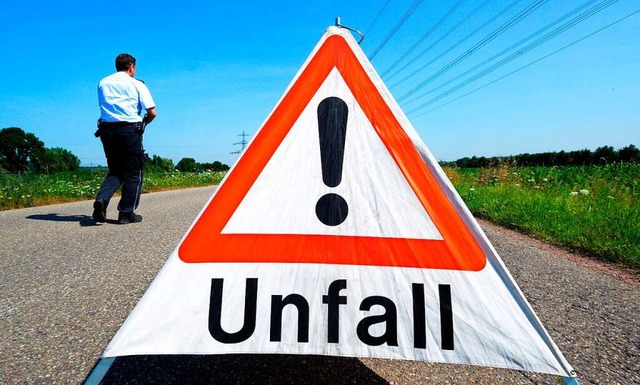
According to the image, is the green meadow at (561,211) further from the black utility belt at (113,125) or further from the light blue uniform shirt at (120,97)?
the light blue uniform shirt at (120,97)

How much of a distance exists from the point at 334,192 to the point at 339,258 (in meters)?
0.22

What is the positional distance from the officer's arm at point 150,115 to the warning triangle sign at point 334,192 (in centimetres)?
416

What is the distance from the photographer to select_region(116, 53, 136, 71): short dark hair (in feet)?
15.0

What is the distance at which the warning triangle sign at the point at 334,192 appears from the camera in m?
1.09

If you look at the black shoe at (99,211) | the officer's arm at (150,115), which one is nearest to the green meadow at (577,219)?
the officer's arm at (150,115)

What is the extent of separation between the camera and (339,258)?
1098 mm

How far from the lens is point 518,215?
17.2ft

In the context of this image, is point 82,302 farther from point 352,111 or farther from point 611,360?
point 611,360

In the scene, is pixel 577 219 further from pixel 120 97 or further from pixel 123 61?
pixel 123 61

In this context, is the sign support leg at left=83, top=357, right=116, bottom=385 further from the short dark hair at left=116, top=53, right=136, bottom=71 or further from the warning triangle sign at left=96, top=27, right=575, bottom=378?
the short dark hair at left=116, top=53, right=136, bottom=71

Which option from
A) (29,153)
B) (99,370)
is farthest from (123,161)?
(29,153)

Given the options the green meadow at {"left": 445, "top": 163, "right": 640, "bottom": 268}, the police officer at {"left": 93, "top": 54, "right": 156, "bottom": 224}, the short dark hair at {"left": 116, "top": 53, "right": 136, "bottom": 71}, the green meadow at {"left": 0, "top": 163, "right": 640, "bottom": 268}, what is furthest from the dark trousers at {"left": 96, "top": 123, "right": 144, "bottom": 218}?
the green meadow at {"left": 445, "top": 163, "right": 640, "bottom": 268}

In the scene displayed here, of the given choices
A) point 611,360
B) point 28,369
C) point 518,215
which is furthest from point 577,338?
point 518,215

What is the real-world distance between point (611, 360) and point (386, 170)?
1.34 m
